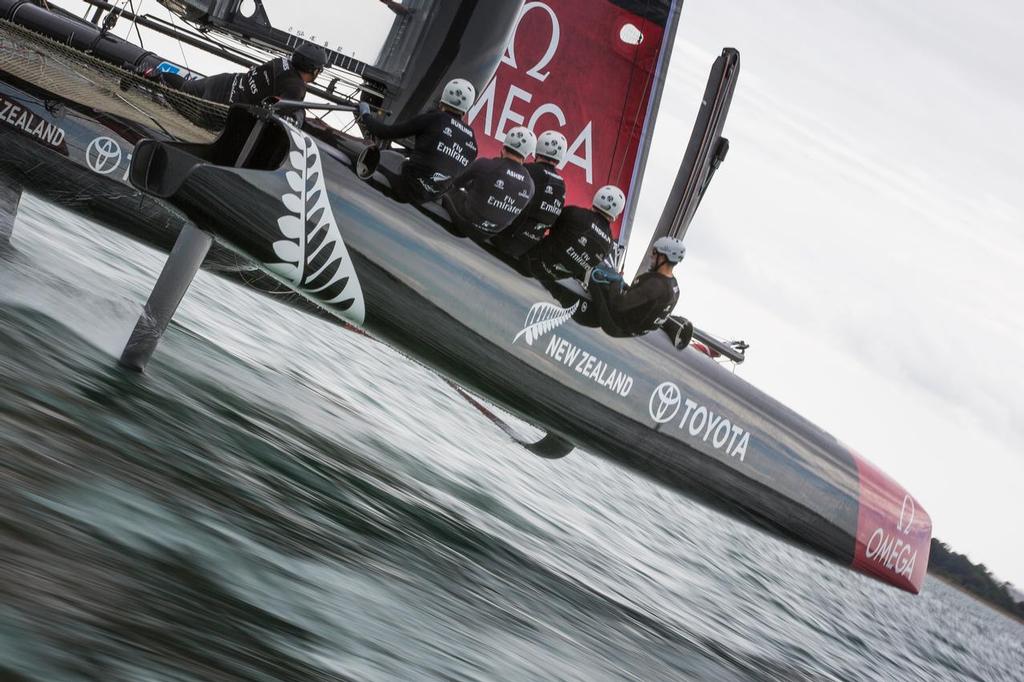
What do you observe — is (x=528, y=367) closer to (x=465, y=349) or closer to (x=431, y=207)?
(x=465, y=349)

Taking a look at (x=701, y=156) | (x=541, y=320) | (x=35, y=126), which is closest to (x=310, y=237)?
(x=541, y=320)

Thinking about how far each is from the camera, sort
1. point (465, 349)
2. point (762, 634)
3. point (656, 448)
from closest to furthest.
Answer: point (465, 349) < point (656, 448) < point (762, 634)

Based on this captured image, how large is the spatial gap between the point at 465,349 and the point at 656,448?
4.24ft

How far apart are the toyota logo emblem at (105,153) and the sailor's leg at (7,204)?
45 centimetres

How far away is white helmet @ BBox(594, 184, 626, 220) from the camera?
5.39 m

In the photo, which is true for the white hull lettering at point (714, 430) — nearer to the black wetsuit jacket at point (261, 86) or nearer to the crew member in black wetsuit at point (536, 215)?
the crew member in black wetsuit at point (536, 215)

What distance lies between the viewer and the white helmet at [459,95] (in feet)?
16.3

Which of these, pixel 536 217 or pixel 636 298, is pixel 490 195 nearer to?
pixel 536 217

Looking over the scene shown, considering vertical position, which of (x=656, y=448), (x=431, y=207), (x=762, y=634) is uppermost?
(x=431, y=207)

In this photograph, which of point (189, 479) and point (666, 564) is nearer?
point (189, 479)

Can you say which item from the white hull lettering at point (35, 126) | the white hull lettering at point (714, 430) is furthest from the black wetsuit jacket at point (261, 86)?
the white hull lettering at point (714, 430)

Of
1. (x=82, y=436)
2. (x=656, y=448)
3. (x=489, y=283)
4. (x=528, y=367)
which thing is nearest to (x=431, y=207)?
(x=489, y=283)

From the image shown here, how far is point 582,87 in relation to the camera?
310 inches

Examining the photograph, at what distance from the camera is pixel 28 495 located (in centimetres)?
254
